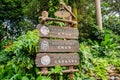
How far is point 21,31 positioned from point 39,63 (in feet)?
36.5

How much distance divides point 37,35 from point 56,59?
64 cm

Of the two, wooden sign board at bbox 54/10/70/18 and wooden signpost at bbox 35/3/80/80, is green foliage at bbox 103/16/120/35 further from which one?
wooden sign board at bbox 54/10/70/18

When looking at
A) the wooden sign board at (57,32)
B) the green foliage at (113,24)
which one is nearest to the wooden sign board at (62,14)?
the wooden sign board at (57,32)

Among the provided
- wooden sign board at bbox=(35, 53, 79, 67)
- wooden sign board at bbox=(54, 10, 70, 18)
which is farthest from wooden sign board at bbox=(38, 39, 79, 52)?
wooden sign board at bbox=(54, 10, 70, 18)

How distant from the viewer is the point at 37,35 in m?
5.73

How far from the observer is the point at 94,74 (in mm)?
7035

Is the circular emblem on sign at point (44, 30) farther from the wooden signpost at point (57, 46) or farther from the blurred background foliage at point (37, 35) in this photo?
the blurred background foliage at point (37, 35)

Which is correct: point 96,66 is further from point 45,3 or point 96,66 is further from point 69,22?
point 45,3

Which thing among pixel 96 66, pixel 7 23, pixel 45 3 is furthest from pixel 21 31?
pixel 96 66

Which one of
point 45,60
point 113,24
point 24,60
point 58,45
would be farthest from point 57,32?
point 113,24

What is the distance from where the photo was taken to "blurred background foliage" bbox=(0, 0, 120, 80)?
226 inches

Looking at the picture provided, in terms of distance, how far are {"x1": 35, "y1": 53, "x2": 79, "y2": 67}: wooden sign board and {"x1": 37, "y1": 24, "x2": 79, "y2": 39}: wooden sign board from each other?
40 centimetres

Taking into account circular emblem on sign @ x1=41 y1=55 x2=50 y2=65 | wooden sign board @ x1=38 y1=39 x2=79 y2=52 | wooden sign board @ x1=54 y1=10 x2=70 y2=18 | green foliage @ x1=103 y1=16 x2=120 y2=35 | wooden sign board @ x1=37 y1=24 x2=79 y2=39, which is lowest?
green foliage @ x1=103 y1=16 x2=120 y2=35

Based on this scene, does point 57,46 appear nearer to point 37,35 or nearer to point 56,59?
point 56,59
